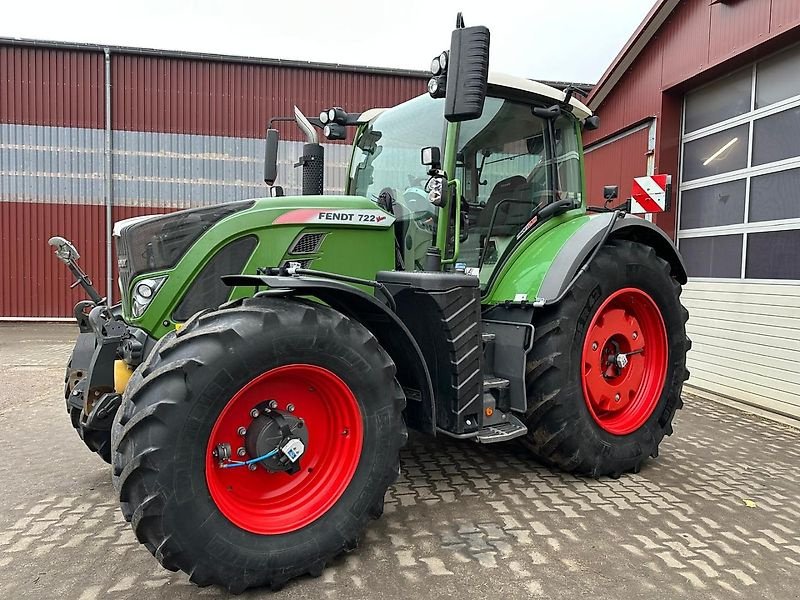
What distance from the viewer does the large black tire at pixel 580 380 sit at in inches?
140

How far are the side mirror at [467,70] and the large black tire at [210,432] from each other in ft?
3.63

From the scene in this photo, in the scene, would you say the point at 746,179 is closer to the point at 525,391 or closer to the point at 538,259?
the point at 538,259

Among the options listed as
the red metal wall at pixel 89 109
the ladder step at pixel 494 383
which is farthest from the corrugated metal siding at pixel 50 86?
the ladder step at pixel 494 383

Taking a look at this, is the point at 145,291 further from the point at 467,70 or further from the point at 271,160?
the point at 467,70

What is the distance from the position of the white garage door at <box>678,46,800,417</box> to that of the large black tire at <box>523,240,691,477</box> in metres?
2.57

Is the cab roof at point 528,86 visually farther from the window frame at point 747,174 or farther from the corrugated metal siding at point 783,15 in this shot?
the window frame at point 747,174

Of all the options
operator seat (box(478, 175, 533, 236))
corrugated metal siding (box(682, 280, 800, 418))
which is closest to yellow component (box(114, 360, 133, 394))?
operator seat (box(478, 175, 533, 236))

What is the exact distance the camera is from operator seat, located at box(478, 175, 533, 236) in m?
3.85

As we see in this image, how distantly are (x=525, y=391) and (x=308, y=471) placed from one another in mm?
1411

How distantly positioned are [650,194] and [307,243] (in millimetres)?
5071

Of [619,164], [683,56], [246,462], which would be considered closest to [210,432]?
[246,462]

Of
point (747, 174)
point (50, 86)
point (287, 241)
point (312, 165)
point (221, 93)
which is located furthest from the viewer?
point (221, 93)

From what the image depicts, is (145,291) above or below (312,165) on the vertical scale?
below

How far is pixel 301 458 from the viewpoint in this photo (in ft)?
8.79
